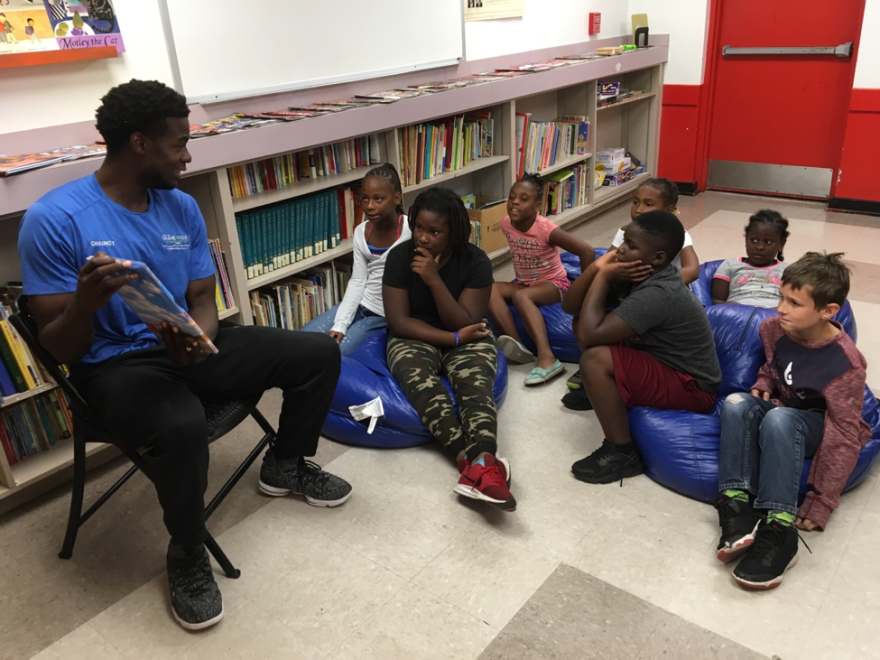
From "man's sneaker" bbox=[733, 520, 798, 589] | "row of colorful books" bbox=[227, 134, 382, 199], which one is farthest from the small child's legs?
"man's sneaker" bbox=[733, 520, 798, 589]

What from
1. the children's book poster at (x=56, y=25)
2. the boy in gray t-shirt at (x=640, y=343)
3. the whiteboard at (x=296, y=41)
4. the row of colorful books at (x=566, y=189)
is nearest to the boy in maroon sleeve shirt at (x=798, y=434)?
the boy in gray t-shirt at (x=640, y=343)

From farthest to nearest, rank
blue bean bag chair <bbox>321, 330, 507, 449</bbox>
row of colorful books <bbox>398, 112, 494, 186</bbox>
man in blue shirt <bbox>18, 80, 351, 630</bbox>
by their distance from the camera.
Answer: row of colorful books <bbox>398, 112, 494, 186</bbox>
blue bean bag chair <bbox>321, 330, 507, 449</bbox>
man in blue shirt <bbox>18, 80, 351, 630</bbox>

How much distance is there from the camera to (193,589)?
1.72 m

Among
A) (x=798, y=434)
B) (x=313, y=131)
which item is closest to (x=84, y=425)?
(x=313, y=131)

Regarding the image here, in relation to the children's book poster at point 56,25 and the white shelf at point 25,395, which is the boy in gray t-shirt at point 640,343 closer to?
the white shelf at point 25,395

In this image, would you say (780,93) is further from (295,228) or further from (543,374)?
(295,228)

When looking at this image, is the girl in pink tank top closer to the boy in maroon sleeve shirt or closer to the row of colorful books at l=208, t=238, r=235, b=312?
the boy in maroon sleeve shirt

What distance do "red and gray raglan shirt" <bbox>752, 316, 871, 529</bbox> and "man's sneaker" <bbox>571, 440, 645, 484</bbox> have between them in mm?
482

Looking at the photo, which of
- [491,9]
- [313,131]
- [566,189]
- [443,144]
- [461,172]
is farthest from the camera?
[566,189]

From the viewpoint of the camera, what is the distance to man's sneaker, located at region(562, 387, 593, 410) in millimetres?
2613

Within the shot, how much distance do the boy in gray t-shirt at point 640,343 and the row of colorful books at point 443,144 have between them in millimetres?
1484

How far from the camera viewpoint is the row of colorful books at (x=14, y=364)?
2.03m

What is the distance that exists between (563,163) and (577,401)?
237 cm

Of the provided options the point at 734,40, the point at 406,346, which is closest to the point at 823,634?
the point at 406,346
